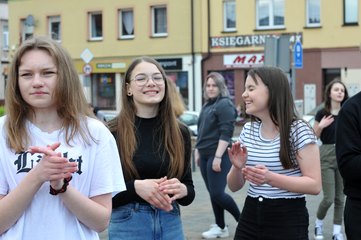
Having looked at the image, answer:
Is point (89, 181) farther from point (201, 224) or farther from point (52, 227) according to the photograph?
point (201, 224)

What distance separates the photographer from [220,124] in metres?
7.66

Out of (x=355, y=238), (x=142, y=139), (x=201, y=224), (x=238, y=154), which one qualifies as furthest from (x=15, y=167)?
(x=201, y=224)

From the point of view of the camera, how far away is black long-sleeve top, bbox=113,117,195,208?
12.4ft

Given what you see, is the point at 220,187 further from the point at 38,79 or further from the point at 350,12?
the point at 350,12

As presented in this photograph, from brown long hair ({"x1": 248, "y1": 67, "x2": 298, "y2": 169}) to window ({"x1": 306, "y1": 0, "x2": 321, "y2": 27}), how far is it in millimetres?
26365

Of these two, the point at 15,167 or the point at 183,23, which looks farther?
the point at 183,23

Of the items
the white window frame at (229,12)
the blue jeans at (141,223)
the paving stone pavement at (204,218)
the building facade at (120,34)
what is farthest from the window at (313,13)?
the blue jeans at (141,223)

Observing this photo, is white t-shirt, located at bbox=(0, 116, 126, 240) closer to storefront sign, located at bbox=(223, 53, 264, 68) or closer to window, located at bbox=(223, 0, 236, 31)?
storefront sign, located at bbox=(223, 53, 264, 68)

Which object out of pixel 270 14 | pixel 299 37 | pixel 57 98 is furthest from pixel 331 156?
pixel 270 14

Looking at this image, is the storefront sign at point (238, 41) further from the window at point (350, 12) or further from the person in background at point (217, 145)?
the person in background at point (217, 145)

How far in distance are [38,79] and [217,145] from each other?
5.18m

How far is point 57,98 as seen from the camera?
269 centimetres

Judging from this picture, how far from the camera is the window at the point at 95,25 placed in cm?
3603

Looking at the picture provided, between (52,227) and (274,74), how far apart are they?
204 cm
